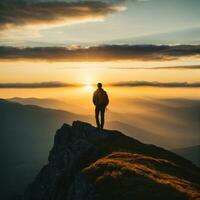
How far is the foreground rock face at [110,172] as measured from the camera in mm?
30141

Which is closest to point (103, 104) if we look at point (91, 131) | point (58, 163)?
point (91, 131)

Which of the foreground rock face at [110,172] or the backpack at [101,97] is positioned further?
the backpack at [101,97]

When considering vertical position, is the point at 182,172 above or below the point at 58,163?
above

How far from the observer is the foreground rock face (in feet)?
98.9

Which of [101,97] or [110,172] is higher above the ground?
[101,97]

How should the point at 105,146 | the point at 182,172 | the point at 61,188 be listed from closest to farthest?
the point at 182,172 < the point at 61,188 < the point at 105,146

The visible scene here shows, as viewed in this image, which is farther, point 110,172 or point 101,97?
point 101,97

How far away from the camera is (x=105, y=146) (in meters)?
53.3

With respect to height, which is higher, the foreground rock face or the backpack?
the backpack

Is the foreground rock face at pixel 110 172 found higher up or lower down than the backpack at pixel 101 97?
lower down

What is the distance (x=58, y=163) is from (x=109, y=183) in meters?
28.3

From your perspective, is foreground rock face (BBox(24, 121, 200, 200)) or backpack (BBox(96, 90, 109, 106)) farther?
backpack (BBox(96, 90, 109, 106))

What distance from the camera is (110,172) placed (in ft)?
117

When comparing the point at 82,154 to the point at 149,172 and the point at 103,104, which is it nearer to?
the point at 103,104
